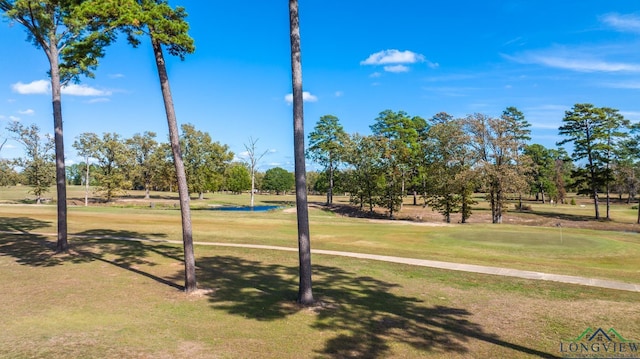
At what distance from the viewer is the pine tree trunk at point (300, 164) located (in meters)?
10.2

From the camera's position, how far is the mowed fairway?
24.6 feet

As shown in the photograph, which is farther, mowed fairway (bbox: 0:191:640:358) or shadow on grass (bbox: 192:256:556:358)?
shadow on grass (bbox: 192:256:556:358)

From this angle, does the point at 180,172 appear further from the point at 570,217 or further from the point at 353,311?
the point at 570,217

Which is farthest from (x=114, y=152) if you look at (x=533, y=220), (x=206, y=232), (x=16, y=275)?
(x=533, y=220)

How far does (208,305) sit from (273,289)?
88.0 inches

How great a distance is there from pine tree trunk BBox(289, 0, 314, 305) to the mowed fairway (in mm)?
734

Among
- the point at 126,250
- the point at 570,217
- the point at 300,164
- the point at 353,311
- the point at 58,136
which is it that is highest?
the point at 58,136

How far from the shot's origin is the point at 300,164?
10375mm

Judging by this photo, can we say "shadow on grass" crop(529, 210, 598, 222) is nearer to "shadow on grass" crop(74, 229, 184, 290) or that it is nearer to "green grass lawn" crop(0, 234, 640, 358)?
"green grass lawn" crop(0, 234, 640, 358)

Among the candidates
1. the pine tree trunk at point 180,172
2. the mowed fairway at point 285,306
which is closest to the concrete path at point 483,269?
the mowed fairway at point 285,306

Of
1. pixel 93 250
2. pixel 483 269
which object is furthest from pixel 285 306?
pixel 93 250

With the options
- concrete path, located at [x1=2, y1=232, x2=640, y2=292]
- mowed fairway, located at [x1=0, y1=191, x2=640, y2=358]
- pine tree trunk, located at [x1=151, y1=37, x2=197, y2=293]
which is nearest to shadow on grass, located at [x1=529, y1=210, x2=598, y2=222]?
mowed fairway, located at [x1=0, y1=191, x2=640, y2=358]

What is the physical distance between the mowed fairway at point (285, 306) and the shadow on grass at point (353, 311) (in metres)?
0.05

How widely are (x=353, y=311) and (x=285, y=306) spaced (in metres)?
1.86
